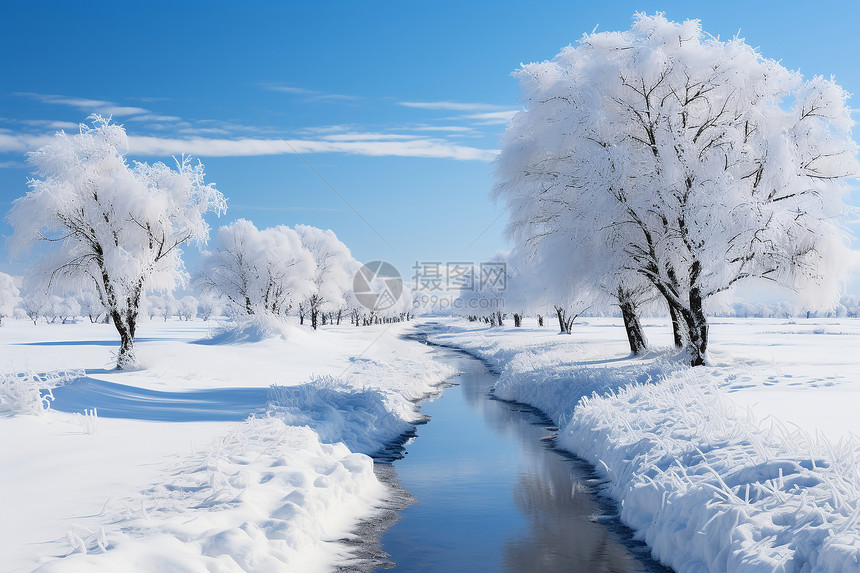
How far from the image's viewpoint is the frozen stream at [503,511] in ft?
25.7

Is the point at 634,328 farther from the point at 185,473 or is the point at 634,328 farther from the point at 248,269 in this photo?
the point at 248,269

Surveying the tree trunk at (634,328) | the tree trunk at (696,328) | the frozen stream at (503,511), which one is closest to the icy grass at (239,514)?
the frozen stream at (503,511)

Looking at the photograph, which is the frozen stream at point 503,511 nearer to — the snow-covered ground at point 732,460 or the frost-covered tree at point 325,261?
the snow-covered ground at point 732,460

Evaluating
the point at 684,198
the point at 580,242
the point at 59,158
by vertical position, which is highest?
the point at 59,158

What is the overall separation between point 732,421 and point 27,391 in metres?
12.3

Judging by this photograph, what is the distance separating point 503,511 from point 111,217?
1929cm

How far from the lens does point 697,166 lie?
57.3 feet

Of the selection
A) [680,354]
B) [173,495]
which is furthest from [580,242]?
[173,495]

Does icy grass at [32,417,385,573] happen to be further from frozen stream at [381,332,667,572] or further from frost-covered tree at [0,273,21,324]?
frost-covered tree at [0,273,21,324]

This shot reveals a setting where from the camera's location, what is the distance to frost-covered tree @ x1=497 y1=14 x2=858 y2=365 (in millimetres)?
17062

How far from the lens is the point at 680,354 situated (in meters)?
20.4

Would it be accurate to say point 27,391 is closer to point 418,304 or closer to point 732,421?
point 732,421

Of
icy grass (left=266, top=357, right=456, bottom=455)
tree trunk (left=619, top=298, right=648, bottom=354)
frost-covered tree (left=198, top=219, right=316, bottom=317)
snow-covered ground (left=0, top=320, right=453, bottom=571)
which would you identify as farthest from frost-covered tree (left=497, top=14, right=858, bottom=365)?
frost-covered tree (left=198, top=219, right=316, bottom=317)

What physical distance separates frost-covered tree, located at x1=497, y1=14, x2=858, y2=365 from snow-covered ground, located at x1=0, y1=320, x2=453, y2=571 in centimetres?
912
